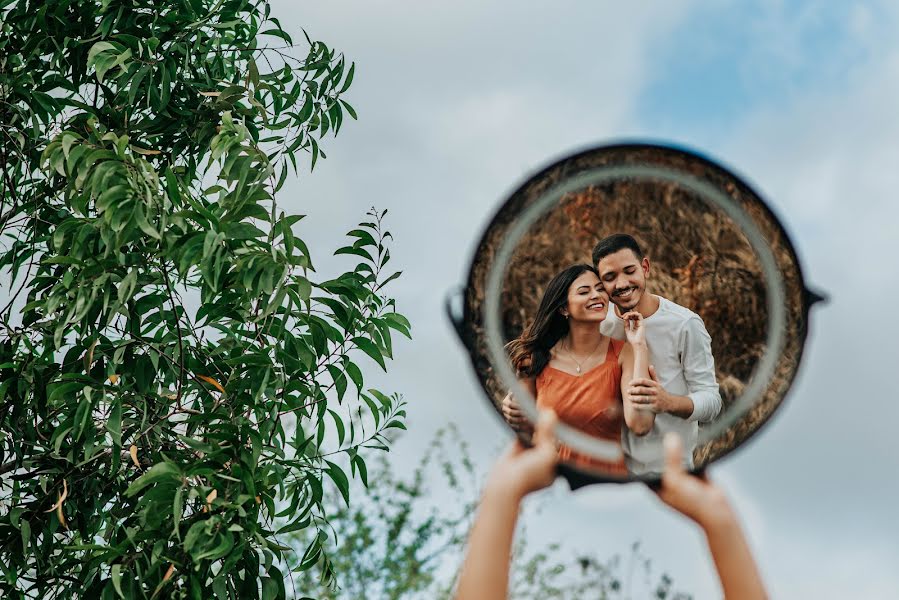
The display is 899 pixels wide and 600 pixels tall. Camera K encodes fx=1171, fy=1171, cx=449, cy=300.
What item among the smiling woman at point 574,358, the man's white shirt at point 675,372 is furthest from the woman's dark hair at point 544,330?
the man's white shirt at point 675,372

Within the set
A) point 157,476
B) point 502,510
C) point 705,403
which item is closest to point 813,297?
point 705,403

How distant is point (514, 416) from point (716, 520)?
609 millimetres

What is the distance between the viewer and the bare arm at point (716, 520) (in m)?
3.04

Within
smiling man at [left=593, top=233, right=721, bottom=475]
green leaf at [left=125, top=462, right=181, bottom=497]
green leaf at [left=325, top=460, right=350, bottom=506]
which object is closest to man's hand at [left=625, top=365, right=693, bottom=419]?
smiling man at [left=593, top=233, right=721, bottom=475]

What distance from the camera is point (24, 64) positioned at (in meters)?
3.56

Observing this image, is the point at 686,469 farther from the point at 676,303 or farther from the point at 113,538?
the point at 113,538

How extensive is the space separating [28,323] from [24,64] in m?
0.80

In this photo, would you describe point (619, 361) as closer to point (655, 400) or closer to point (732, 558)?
point (655, 400)

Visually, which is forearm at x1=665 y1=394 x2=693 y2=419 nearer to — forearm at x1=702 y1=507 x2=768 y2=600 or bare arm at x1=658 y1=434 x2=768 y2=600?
bare arm at x1=658 y1=434 x2=768 y2=600

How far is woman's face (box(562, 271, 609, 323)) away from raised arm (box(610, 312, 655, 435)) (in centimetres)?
7

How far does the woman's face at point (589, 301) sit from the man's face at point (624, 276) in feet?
0.07

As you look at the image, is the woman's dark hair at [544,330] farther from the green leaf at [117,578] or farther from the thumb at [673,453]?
the green leaf at [117,578]

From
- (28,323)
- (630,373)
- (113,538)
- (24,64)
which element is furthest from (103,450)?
(630,373)

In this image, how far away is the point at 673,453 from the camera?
3.21m
